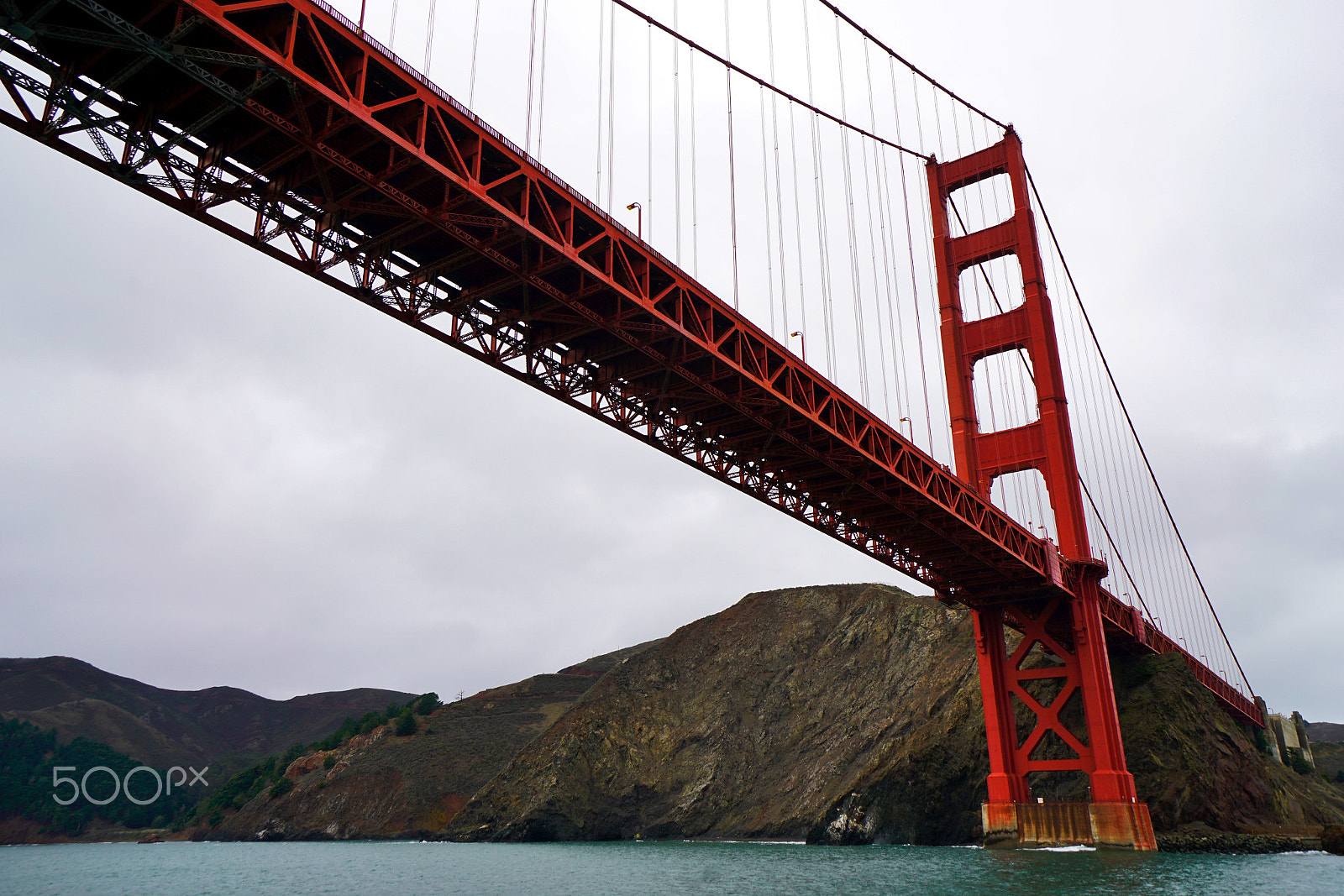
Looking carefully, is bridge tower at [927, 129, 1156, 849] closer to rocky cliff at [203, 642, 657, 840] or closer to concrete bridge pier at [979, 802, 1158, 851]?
concrete bridge pier at [979, 802, 1158, 851]

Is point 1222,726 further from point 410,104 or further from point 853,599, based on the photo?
point 410,104

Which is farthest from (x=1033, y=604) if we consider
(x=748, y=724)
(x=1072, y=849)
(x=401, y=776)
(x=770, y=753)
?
(x=401, y=776)

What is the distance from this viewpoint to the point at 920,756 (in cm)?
4738

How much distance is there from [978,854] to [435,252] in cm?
2931

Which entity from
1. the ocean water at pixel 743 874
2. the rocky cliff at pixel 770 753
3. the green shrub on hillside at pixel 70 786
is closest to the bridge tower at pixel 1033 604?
the ocean water at pixel 743 874

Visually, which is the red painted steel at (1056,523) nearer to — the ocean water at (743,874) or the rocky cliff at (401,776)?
the ocean water at (743,874)

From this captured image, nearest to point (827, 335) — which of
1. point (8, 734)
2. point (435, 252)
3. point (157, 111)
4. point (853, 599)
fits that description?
point (435, 252)

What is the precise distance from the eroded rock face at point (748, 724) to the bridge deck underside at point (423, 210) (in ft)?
102

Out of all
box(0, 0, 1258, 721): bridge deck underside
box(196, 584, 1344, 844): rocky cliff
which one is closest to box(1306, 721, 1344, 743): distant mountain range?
box(196, 584, 1344, 844): rocky cliff

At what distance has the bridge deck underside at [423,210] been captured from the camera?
1260 centimetres

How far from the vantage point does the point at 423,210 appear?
50.3 ft

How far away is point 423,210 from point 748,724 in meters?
63.8

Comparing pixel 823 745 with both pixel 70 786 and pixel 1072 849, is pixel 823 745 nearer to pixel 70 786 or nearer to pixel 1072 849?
pixel 1072 849

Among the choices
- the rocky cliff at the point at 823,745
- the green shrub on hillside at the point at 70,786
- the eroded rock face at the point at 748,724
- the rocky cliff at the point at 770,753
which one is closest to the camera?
the rocky cliff at the point at 823,745
